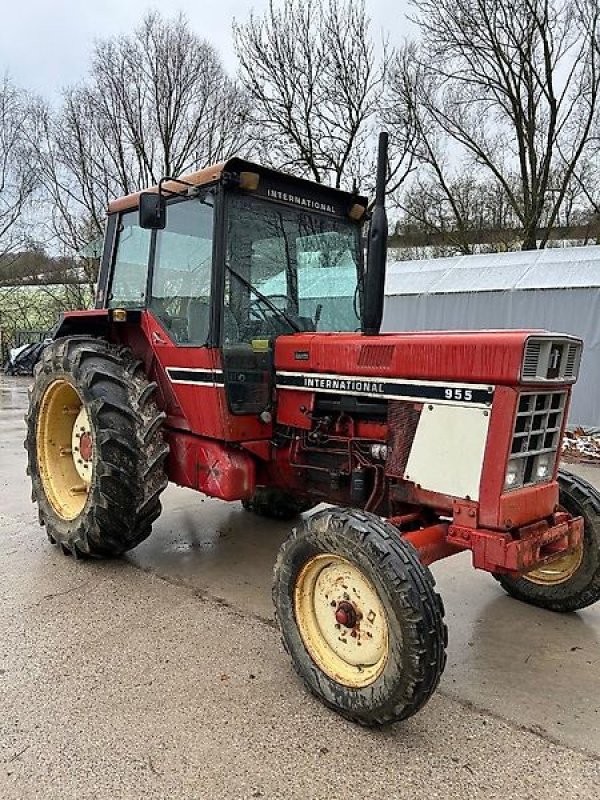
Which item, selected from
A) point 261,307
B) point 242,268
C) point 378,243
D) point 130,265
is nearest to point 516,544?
point 378,243

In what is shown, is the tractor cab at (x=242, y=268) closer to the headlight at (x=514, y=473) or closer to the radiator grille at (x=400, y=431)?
the radiator grille at (x=400, y=431)

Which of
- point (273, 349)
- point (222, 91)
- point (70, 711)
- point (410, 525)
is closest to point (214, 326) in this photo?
point (273, 349)

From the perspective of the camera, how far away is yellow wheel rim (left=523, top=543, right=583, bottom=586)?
132 inches

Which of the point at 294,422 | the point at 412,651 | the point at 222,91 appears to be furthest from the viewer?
the point at 222,91

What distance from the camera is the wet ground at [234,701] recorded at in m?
2.20

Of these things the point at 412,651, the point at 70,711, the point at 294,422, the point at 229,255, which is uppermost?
the point at 229,255

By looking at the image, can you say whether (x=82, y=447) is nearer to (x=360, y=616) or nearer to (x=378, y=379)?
(x=378, y=379)

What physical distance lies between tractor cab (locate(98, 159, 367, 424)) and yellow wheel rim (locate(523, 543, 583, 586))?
1761 millimetres

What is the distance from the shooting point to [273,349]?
3641mm

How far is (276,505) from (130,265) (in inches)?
80.6

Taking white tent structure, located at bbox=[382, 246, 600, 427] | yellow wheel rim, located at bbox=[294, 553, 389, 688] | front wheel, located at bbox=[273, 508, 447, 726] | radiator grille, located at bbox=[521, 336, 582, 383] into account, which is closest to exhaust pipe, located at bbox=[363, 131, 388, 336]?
radiator grille, located at bbox=[521, 336, 582, 383]

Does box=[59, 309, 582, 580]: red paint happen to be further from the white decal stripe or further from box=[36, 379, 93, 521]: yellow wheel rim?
box=[36, 379, 93, 521]: yellow wheel rim

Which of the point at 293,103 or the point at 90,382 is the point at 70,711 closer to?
the point at 90,382

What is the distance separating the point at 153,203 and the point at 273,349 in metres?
1.00
